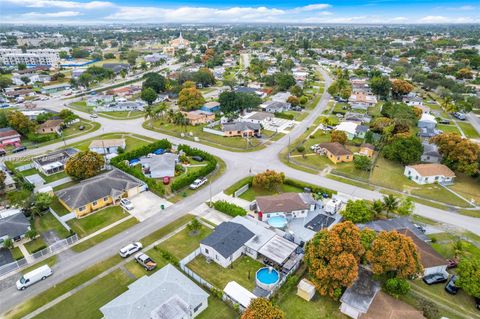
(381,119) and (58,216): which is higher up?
(381,119)

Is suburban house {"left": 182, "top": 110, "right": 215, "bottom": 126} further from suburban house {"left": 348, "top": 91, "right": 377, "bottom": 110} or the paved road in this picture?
suburban house {"left": 348, "top": 91, "right": 377, "bottom": 110}

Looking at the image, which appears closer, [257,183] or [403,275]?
[403,275]

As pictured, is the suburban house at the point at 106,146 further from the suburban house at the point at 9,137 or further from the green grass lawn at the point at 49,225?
the green grass lawn at the point at 49,225

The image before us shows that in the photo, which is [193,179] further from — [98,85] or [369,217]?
[98,85]

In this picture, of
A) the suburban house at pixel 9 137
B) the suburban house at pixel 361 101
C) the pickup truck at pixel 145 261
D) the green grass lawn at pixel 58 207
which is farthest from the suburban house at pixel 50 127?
the suburban house at pixel 361 101

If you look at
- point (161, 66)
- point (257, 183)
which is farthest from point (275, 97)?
point (161, 66)

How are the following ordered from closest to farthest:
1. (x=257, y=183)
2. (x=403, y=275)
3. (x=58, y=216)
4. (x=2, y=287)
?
(x=403, y=275)
(x=2, y=287)
(x=58, y=216)
(x=257, y=183)

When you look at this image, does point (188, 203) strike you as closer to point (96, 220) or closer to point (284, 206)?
point (96, 220)

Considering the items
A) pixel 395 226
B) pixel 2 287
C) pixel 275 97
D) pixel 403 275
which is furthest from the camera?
pixel 275 97

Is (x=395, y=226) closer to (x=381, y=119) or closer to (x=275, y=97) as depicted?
(x=381, y=119)
